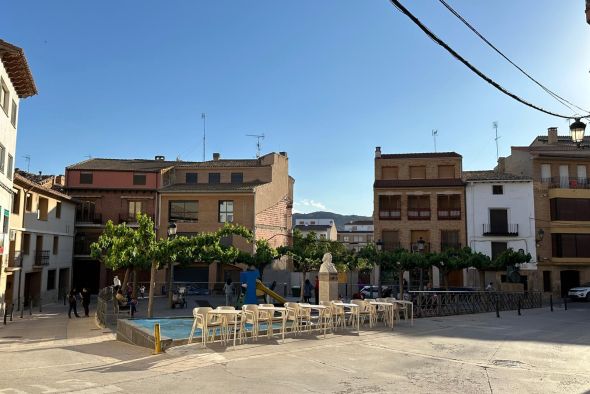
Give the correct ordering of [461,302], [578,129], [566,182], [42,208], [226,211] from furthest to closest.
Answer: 1. [566,182]
2. [226,211]
3. [42,208]
4. [461,302]
5. [578,129]

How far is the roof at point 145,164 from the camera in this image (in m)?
41.5

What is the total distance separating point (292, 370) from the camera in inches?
366

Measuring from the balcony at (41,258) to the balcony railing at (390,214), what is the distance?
25.4m

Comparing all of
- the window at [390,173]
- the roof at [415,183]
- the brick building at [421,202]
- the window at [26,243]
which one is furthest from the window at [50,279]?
the window at [390,173]

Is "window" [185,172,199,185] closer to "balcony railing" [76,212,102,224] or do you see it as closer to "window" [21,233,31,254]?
"balcony railing" [76,212,102,224]

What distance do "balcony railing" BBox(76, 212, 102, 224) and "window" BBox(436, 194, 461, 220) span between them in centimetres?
2753

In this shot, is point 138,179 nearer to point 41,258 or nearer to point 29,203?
point 29,203

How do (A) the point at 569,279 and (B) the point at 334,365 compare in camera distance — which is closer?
(B) the point at 334,365

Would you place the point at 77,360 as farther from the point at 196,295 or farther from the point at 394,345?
the point at 196,295

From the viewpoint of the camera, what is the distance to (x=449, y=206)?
40625mm

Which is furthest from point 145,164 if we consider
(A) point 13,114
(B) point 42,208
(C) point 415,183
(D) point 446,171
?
(D) point 446,171

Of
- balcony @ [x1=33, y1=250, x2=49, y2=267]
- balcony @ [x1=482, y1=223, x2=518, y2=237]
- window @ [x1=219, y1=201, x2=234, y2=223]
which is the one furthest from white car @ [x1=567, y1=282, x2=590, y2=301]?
balcony @ [x1=33, y1=250, x2=49, y2=267]

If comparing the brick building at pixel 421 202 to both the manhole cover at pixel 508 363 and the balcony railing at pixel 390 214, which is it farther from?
the manhole cover at pixel 508 363

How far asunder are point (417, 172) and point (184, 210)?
1960 cm
